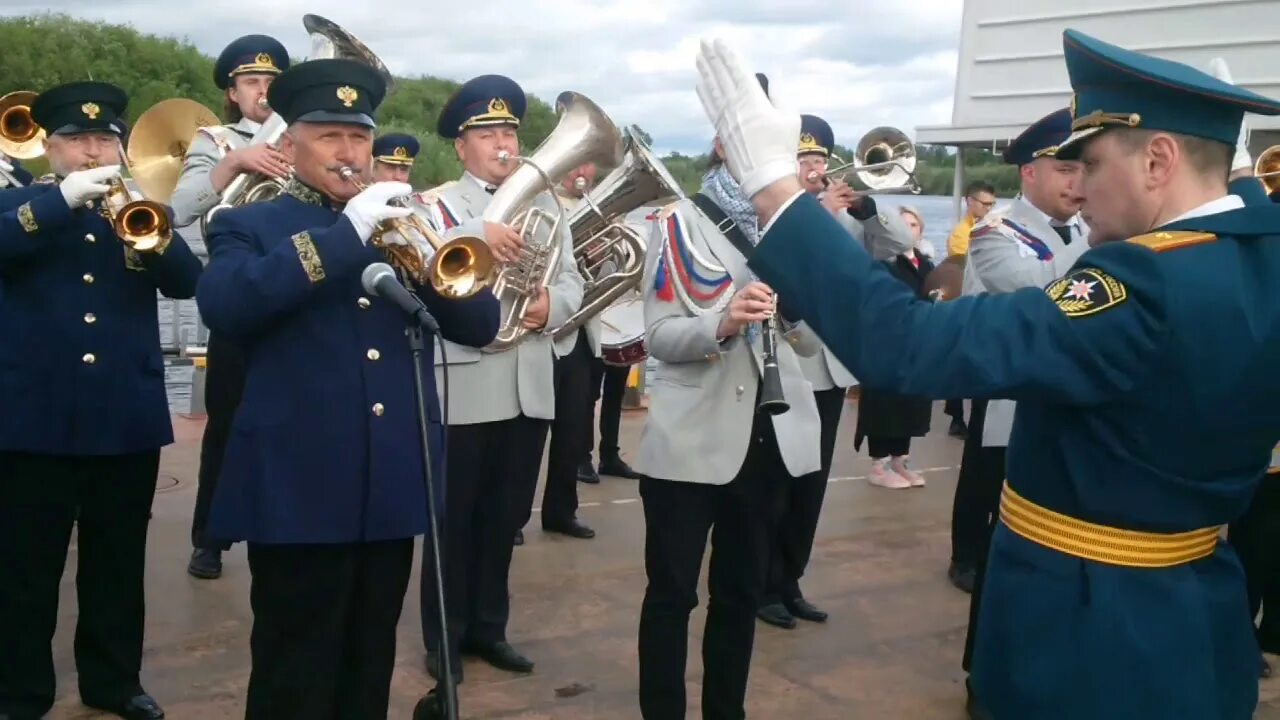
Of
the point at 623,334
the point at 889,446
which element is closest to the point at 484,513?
the point at 623,334

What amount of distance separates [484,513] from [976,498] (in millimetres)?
2533

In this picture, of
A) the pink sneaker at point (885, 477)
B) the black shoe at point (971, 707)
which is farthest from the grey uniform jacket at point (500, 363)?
the pink sneaker at point (885, 477)

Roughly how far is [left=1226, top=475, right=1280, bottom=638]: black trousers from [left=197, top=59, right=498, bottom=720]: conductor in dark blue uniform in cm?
336

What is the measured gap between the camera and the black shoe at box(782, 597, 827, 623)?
5574mm

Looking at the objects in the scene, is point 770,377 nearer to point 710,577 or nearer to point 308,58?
point 710,577

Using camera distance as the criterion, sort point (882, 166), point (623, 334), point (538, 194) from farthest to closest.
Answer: point (623, 334) → point (882, 166) → point (538, 194)

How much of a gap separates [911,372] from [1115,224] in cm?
56

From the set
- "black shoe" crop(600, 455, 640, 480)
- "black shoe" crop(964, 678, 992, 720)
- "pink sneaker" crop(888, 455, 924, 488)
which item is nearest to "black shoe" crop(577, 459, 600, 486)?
"black shoe" crop(600, 455, 640, 480)

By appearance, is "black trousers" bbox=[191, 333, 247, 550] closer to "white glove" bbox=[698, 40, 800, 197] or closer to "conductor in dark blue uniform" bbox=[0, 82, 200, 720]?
"conductor in dark blue uniform" bbox=[0, 82, 200, 720]

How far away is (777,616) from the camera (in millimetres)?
5465

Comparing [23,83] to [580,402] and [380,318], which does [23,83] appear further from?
[380,318]

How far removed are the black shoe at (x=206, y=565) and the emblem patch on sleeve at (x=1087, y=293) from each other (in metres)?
4.70

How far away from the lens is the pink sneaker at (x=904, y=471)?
28.0ft

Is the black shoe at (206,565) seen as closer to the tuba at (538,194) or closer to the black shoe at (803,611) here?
the tuba at (538,194)
